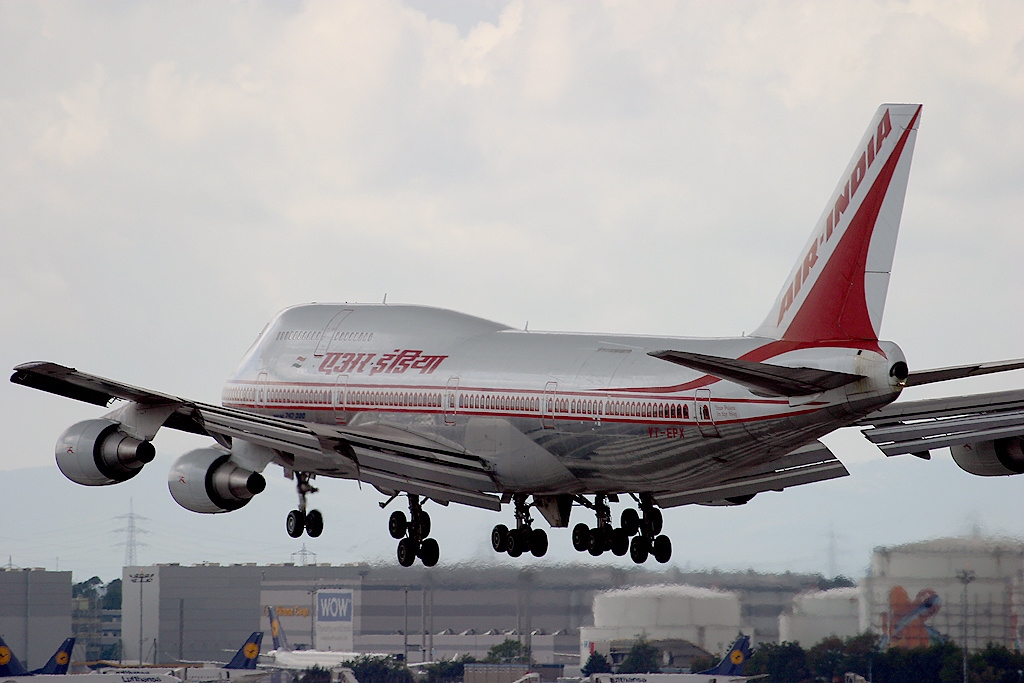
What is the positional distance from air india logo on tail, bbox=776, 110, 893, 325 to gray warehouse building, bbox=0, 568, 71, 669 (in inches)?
2238

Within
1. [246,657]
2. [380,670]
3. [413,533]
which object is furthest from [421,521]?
[246,657]

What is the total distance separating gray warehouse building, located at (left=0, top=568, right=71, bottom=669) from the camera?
79.7 metres

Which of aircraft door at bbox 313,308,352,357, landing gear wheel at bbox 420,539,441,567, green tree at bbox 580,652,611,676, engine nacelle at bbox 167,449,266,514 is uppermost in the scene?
aircraft door at bbox 313,308,352,357

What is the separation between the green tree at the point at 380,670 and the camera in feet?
222

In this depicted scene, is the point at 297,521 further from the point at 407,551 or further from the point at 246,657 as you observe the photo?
the point at 246,657

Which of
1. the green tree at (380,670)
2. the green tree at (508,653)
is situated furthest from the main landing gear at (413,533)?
the green tree at (380,670)

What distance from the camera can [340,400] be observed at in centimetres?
3919

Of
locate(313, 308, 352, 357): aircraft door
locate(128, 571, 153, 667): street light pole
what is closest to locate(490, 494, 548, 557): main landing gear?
locate(313, 308, 352, 357): aircraft door

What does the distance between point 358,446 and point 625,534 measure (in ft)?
20.8

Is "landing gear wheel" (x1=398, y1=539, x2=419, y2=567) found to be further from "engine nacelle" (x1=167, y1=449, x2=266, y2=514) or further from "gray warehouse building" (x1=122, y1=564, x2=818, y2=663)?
"gray warehouse building" (x1=122, y1=564, x2=818, y2=663)

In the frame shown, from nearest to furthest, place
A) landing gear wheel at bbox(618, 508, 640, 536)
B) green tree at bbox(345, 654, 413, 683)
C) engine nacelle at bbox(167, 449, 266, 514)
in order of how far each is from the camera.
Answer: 1. landing gear wheel at bbox(618, 508, 640, 536)
2. engine nacelle at bbox(167, 449, 266, 514)
3. green tree at bbox(345, 654, 413, 683)

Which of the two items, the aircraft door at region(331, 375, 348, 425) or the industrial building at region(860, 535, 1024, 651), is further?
the industrial building at region(860, 535, 1024, 651)

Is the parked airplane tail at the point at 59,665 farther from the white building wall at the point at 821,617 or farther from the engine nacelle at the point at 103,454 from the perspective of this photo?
the engine nacelle at the point at 103,454

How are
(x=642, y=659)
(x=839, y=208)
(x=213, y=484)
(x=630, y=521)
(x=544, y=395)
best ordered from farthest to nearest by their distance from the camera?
(x=642, y=659) < (x=213, y=484) < (x=630, y=521) < (x=544, y=395) < (x=839, y=208)
